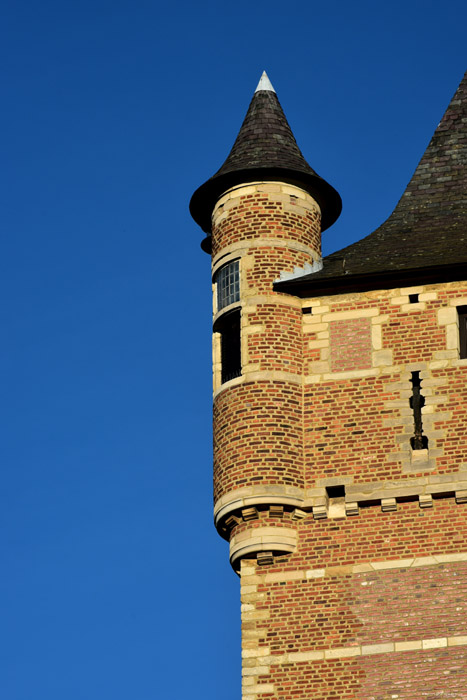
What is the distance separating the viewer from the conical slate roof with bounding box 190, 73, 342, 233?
33.9 m

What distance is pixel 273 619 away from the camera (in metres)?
30.5

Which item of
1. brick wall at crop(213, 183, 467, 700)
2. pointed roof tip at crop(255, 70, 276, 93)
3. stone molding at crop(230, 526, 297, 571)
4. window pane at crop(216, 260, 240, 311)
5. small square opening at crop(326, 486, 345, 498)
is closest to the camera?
brick wall at crop(213, 183, 467, 700)

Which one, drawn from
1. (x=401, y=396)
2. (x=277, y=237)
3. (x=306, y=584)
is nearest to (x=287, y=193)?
(x=277, y=237)

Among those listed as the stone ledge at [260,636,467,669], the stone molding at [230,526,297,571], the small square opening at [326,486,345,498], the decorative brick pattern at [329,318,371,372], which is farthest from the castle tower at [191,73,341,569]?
the stone ledge at [260,636,467,669]

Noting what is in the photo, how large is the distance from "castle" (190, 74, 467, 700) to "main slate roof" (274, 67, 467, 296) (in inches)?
1.7

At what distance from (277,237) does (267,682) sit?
23.6ft

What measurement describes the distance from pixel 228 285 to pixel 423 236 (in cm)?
331

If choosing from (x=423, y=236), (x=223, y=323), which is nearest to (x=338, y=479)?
(x=223, y=323)

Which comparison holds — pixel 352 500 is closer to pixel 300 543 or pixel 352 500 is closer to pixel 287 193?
pixel 300 543

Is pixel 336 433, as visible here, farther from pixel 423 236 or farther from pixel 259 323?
pixel 423 236

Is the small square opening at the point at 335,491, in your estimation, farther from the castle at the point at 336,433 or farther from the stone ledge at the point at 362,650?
the stone ledge at the point at 362,650

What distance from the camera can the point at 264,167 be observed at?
3378cm

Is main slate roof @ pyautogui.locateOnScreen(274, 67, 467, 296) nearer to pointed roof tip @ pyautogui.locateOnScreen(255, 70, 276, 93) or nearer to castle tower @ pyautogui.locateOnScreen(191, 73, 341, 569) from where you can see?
castle tower @ pyautogui.locateOnScreen(191, 73, 341, 569)

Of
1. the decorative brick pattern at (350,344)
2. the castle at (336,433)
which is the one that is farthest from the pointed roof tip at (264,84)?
the decorative brick pattern at (350,344)
